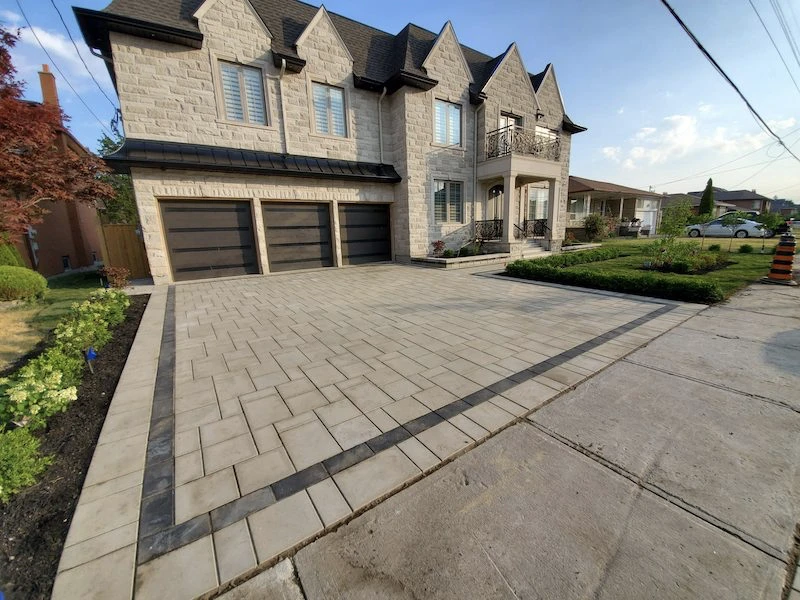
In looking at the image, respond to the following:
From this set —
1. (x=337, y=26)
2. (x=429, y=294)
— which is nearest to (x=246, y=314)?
(x=429, y=294)

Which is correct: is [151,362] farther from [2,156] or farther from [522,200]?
[522,200]

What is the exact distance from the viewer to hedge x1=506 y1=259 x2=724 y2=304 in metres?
6.07

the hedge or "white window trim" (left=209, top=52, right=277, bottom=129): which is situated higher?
"white window trim" (left=209, top=52, right=277, bottom=129)

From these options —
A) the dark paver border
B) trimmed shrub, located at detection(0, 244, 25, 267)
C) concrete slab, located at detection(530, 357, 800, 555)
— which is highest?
trimmed shrub, located at detection(0, 244, 25, 267)

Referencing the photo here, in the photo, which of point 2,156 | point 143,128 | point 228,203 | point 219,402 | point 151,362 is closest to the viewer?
point 219,402

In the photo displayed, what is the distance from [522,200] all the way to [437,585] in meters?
17.0

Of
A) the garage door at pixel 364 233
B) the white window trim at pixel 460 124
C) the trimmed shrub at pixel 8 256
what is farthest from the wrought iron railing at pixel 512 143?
the trimmed shrub at pixel 8 256

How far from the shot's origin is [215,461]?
7.39 ft

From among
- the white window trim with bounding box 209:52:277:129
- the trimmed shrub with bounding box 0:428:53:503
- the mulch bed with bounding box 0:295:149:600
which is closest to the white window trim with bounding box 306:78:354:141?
the white window trim with bounding box 209:52:277:129

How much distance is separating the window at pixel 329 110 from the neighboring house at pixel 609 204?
17.3 metres

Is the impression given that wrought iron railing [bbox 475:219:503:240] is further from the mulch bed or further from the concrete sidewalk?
the mulch bed

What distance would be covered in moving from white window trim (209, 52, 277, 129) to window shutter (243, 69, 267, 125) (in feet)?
0.32

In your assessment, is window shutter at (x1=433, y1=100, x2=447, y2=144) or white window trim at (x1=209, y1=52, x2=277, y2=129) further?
window shutter at (x1=433, y1=100, x2=447, y2=144)

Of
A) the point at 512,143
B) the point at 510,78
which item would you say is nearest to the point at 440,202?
the point at 512,143
